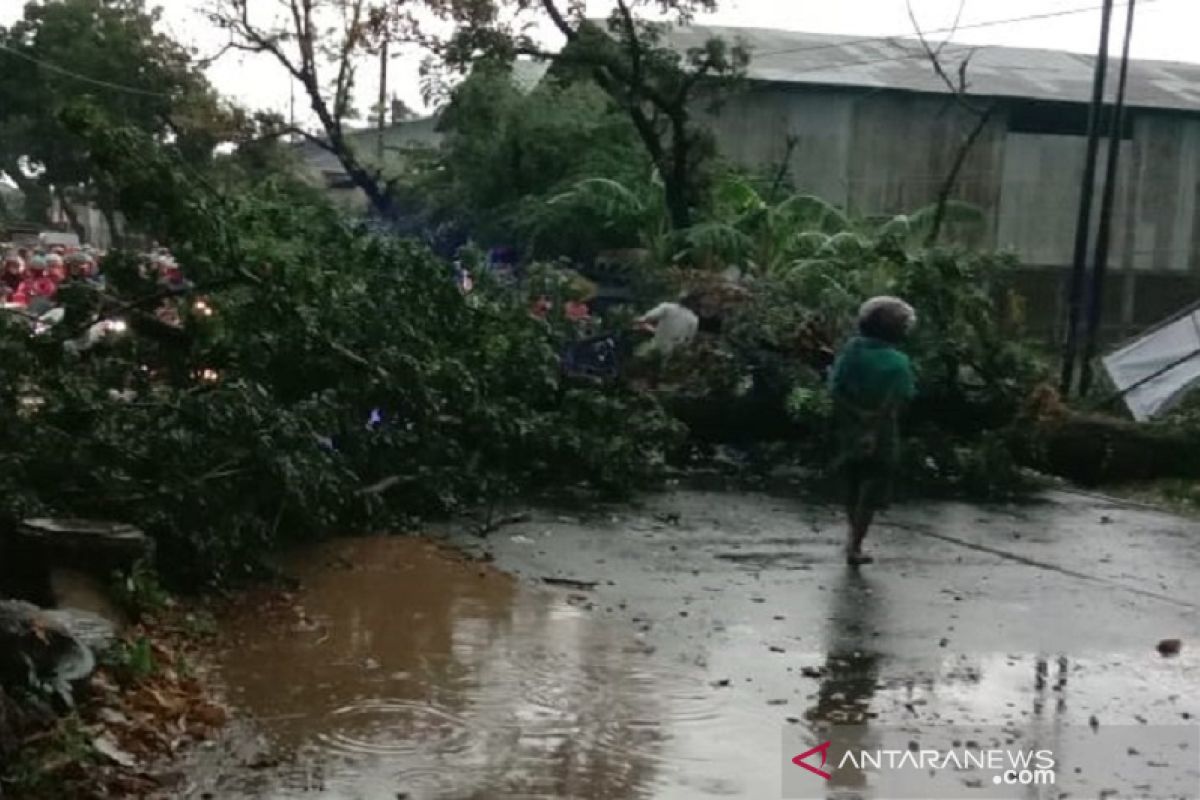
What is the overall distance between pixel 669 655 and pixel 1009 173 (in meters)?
18.7

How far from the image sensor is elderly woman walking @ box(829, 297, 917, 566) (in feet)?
28.6

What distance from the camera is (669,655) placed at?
6.65 meters

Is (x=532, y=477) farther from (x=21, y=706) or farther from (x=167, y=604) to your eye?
(x=21, y=706)

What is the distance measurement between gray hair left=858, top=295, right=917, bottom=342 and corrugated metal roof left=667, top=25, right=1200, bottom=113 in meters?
13.7

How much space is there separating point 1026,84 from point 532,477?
15865mm

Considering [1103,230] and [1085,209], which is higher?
[1085,209]

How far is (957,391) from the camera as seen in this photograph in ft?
42.0

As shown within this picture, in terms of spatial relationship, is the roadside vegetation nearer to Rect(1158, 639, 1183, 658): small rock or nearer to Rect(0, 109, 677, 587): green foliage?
Rect(0, 109, 677, 587): green foliage

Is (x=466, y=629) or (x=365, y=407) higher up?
(x=365, y=407)

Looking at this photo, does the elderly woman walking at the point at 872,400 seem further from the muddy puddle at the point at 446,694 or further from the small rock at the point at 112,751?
the small rock at the point at 112,751

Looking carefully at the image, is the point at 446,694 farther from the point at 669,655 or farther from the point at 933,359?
the point at 933,359

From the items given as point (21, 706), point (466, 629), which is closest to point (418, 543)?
point (466, 629)

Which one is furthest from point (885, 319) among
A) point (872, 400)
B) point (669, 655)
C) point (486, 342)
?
point (486, 342)

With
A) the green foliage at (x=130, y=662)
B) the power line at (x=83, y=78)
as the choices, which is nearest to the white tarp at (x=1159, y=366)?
the green foliage at (x=130, y=662)
